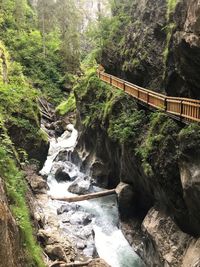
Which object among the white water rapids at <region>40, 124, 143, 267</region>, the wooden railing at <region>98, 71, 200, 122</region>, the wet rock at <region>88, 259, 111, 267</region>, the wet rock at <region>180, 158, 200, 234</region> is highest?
the wooden railing at <region>98, 71, 200, 122</region>

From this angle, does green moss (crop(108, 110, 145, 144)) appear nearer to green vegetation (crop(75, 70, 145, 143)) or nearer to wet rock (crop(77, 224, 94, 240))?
green vegetation (crop(75, 70, 145, 143))

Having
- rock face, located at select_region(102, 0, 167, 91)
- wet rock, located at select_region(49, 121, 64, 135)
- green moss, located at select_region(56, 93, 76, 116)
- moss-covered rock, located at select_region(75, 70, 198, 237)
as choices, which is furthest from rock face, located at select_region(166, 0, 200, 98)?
green moss, located at select_region(56, 93, 76, 116)

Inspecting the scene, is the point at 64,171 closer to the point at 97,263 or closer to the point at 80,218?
the point at 80,218

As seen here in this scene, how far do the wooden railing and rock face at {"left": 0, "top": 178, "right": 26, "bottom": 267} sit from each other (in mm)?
7593

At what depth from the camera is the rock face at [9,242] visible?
725 cm

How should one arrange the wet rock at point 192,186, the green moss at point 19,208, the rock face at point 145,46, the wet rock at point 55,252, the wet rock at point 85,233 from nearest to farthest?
the green moss at point 19,208 < the wet rock at point 192,186 < the wet rock at point 55,252 < the wet rock at point 85,233 < the rock face at point 145,46

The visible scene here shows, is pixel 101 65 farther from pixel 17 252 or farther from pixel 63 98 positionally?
pixel 17 252

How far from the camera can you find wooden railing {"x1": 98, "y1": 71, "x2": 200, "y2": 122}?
13.2 m

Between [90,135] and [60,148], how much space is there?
5600mm

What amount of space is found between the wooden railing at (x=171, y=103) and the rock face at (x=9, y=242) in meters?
7.59

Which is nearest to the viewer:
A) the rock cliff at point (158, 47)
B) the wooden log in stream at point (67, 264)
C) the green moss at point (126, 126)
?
the wooden log in stream at point (67, 264)

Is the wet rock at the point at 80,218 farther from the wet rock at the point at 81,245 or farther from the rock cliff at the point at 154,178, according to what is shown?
the wet rock at the point at 81,245

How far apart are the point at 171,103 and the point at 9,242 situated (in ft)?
32.8

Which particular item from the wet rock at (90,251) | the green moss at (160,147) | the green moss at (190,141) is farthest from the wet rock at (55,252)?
the green moss at (190,141)
